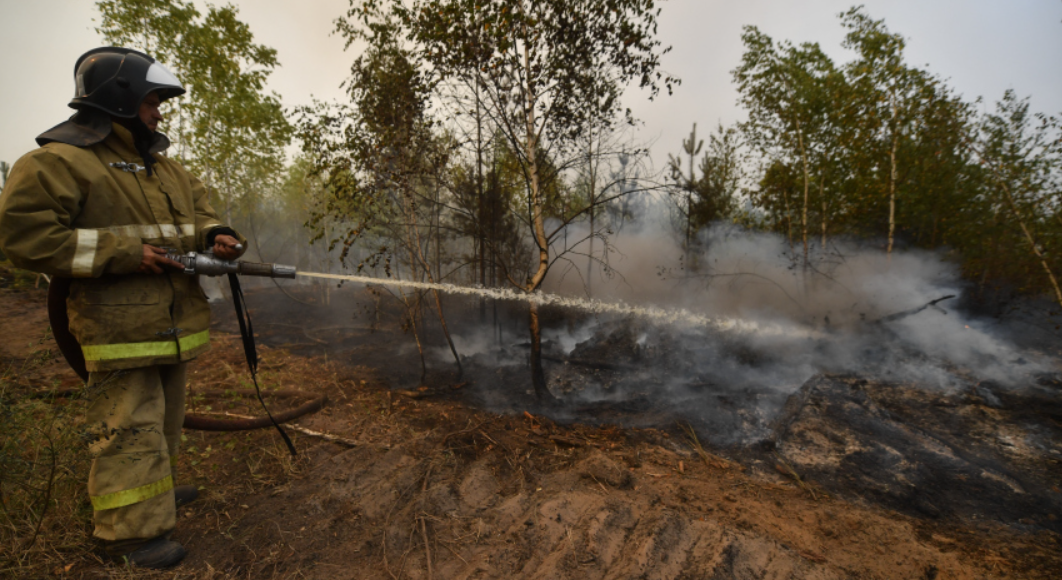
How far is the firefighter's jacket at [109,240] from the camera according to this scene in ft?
6.51

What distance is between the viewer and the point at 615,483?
10.8 ft

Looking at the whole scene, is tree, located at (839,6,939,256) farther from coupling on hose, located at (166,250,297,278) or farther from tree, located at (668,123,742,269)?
coupling on hose, located at (166,250,297,278)

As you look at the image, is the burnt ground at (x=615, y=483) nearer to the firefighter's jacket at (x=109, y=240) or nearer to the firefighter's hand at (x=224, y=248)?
the firefighter's jacket at (x=109, y=240)

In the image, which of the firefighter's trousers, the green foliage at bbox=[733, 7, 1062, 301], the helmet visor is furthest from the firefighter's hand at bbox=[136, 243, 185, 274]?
the green foliage at bbox=[733, 7, 1062, 301]

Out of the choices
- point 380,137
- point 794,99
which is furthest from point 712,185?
point 380,137

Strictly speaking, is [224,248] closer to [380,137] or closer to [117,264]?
[117,264]

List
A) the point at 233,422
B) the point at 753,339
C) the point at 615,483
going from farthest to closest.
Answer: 1. the point at 753,339
2. the point at 233,422
3. the point at 615,483

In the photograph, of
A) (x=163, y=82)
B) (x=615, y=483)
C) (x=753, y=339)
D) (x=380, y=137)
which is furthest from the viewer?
(x=753, y=339)

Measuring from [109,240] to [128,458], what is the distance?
1134mm

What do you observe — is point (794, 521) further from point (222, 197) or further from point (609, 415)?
point (222, 197)

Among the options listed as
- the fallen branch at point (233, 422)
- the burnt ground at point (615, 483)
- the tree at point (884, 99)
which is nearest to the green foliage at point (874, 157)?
the tree at point (884, 99)

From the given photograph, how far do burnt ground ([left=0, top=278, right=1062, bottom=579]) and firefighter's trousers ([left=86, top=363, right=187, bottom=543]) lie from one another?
20cm

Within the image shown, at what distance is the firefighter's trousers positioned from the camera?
7.10ft

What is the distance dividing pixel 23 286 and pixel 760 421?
14.7 m
